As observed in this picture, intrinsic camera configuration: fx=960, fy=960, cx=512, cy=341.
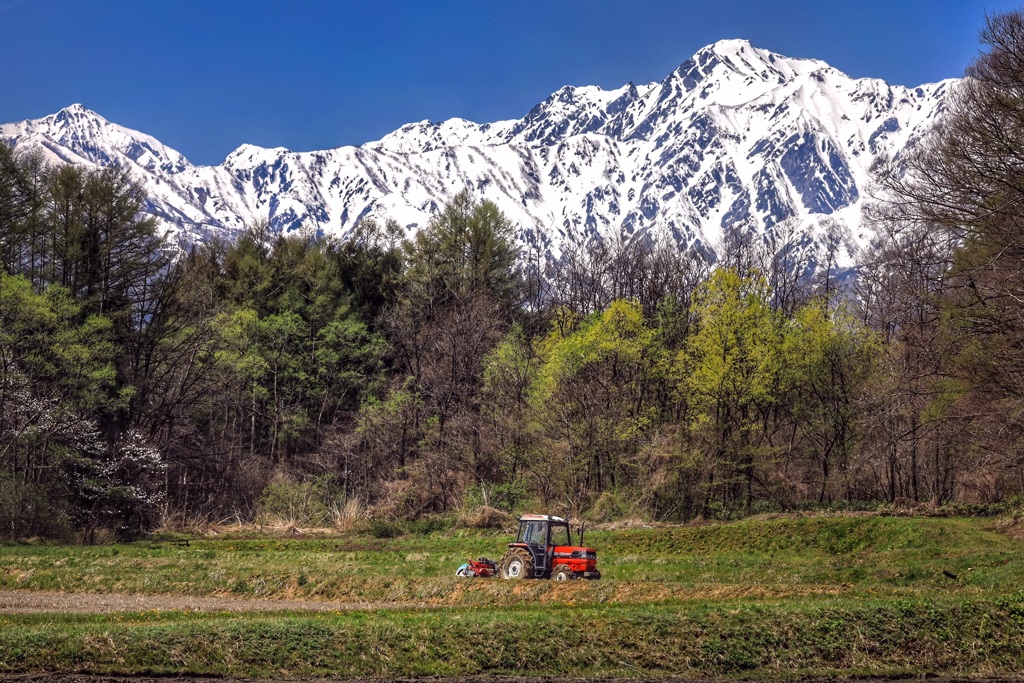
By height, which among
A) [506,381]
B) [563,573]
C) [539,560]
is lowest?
[563,573]

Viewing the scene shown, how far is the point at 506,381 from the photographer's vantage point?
56.6 m

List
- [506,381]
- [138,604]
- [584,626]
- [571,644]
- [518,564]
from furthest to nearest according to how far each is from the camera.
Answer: [506,381] → [518,564] → [138,604] → [584,626] → [571,644]

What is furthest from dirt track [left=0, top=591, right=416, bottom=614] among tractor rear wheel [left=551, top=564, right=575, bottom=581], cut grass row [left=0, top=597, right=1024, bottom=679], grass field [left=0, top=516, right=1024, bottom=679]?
tractor rear wheel [left=551, top=564, right=575, bottom=581]

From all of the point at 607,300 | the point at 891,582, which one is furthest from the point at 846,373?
the point at 891,582

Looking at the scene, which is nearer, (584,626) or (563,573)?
(584,626)

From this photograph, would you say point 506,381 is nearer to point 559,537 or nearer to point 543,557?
point 559,537

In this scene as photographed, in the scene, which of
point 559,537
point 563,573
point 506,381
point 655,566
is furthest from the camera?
point 506,381

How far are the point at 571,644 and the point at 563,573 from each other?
32.6ft

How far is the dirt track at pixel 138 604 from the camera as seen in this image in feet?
69.6

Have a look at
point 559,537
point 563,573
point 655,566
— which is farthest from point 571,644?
point 559,537

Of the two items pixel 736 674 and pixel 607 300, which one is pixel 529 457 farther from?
pixel 736 674

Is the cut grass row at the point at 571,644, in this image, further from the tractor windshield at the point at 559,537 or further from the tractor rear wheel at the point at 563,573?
the tractor windshield at the point at 559,537

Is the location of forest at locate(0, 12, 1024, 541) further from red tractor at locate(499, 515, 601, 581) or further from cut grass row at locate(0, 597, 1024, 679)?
cut grass row at locate(0, 597, 1024, 679)

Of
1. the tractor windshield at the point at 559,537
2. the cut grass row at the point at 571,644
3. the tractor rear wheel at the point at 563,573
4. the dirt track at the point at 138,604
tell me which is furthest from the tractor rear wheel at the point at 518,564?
the cut grass row at the point at 571,644
